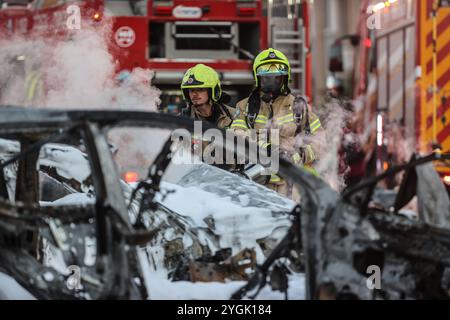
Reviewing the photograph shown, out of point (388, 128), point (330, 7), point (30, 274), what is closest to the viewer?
point (30, 274)

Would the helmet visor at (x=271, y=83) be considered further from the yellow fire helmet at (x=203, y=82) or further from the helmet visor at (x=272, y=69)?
the yellow fire helmet at (x=203, y=82)

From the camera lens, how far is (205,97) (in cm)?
667

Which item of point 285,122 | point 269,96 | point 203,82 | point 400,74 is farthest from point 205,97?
point 400,74

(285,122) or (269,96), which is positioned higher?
(269,96)

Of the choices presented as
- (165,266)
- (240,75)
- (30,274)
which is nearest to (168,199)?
(165,266)

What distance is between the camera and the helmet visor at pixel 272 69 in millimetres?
6488

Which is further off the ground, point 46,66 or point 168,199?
point 46,66

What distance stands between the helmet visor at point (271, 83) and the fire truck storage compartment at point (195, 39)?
3443mm

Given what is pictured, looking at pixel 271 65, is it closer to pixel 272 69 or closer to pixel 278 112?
pixel 272 69

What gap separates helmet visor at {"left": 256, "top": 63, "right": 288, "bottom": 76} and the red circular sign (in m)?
3.54

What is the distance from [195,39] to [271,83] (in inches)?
143

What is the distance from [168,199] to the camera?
4801 mm
